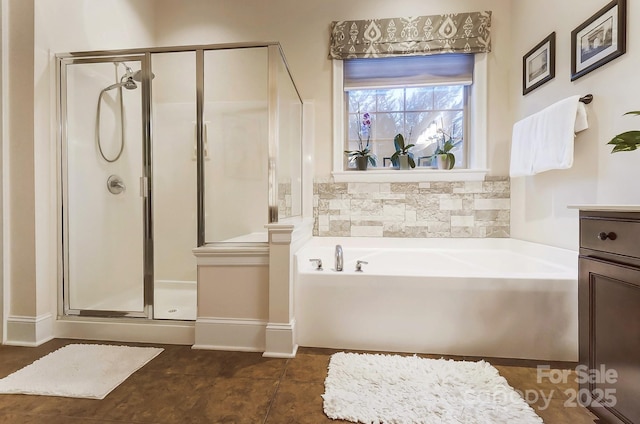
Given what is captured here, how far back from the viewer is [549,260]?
6.49 feet

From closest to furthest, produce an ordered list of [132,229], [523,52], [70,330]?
[70,330] → [132,229] → [523,52]

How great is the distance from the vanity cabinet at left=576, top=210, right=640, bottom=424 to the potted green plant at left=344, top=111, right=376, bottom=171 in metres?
1.69

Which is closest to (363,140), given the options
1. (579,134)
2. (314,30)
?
(314,30)

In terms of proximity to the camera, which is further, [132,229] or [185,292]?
[185,292]

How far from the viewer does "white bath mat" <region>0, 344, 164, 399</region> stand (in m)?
1.36

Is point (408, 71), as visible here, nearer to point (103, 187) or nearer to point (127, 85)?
point (127, 85)

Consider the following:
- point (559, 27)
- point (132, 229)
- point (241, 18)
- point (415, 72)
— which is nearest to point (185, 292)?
point (132, 229)

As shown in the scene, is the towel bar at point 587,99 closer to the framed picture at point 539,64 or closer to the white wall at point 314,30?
the framed picture at point 539,64

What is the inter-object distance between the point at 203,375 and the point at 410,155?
7.34 ft

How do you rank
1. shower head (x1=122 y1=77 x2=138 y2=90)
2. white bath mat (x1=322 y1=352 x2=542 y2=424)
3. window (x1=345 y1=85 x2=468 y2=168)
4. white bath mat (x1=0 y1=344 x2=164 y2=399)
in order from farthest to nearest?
window (x1=345 y1=85 x2=468 y2=168), shower head (x1=122 y1=77 x2=138 y2=90), white bath mat (x1=0 y1=344 x2=164 y2=399), white bath mat (x1=322 y1=352 x2=542 y2=424)

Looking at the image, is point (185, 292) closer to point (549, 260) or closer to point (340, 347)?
point (340, 347)

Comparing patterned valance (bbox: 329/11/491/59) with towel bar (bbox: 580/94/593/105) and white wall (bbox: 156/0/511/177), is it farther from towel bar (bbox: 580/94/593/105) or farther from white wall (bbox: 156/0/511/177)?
towel bar (bbox: 580/94/593/105)

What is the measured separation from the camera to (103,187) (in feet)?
7.38

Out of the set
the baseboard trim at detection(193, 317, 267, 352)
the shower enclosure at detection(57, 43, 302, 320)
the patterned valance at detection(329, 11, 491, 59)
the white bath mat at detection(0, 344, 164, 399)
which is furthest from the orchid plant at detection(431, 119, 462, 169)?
the white bath mat at detection(0, 344, 164, 399)
